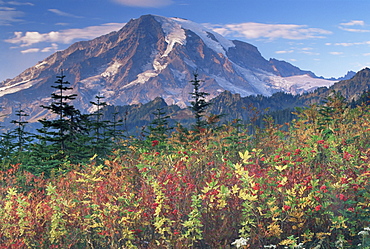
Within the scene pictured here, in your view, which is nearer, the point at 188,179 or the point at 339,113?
the point at 188,179

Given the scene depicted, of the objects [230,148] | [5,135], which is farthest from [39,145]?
[230,148]

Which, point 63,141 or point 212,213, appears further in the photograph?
point 63,141

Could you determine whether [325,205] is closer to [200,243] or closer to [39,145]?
[200,243]

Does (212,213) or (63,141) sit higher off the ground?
(212,213)

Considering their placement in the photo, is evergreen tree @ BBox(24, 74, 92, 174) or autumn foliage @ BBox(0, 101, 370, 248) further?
evergreen tree @ BBox(24, 74, 92, 174)

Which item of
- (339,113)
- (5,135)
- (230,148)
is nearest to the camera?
(230,148)

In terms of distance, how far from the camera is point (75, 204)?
735 cm

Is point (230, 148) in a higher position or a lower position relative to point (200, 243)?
higher

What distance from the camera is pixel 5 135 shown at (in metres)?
23.1

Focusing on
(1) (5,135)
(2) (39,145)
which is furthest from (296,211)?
(1) (5,135)

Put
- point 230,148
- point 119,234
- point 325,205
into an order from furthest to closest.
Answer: point 230,148 → point 119,234 → point 325,205

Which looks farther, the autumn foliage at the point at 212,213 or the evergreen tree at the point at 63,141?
the evergreen tree at the point at 63,141

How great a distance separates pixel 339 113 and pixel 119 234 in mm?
9787

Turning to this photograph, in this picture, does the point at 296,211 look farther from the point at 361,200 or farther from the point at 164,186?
the point at 164,186
